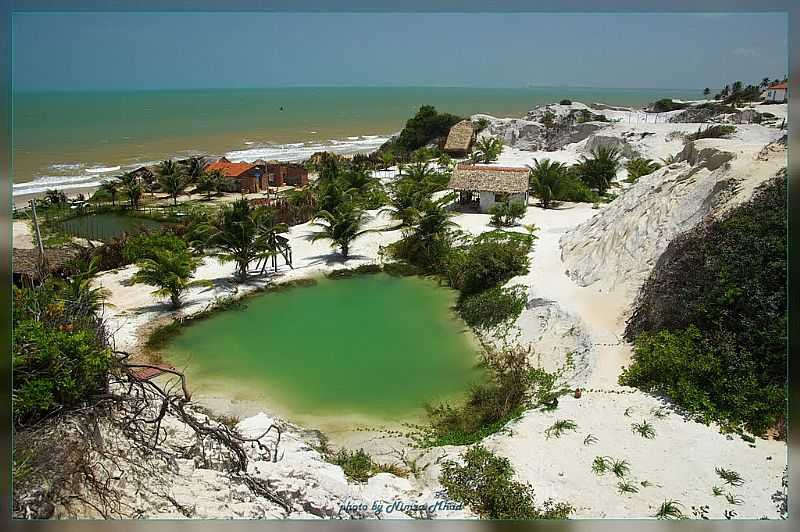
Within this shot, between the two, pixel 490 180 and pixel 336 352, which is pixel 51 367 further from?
pixel 490 180

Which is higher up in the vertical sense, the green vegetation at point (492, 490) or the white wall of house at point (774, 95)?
the white wall of house at point (774, 95)

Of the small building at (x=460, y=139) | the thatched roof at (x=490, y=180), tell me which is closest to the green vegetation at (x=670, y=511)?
the thatched roof at (x=490, y=180)

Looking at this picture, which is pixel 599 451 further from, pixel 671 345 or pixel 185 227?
pixel 185 227

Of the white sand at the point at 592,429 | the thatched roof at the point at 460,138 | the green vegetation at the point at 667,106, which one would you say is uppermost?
the green vegetation at the point at 667,106

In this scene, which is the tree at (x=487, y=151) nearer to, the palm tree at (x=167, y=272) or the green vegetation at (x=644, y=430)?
the palm tree at (x=167, y=272)

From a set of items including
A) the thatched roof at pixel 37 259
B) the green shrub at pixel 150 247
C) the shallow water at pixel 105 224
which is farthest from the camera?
the shallow water at pixel 105 224

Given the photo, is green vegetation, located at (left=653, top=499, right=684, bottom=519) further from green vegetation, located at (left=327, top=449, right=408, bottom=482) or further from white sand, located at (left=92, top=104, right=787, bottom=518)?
green vegetation, located at (left=327, top=449, right=408, bottom=482)

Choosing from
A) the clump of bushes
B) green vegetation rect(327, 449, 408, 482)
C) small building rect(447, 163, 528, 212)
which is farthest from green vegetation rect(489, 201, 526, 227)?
green vegetation rect(327, 449, 408, 482)
